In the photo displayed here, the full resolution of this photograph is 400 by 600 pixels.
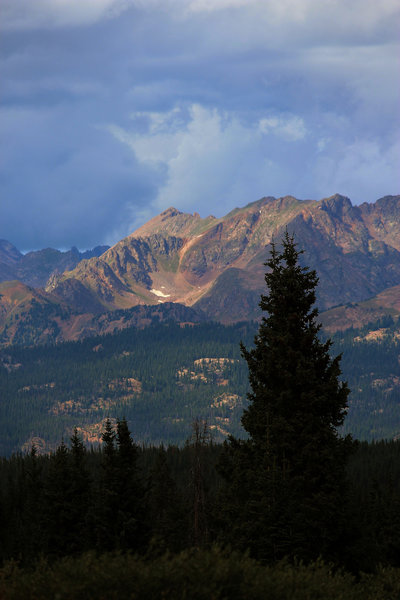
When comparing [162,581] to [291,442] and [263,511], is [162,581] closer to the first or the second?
[263,511]

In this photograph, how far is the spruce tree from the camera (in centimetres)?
3894

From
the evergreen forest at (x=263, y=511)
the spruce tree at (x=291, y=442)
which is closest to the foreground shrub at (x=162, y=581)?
the evergreen forest at (x=263, y=511)

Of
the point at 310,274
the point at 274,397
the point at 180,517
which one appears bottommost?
the point at 180,517

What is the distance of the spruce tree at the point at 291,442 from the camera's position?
38.9 meters

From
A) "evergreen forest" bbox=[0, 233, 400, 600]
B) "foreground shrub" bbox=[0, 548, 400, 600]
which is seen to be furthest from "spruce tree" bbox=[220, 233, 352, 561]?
"foreground shrub" bbox=[0, 548, 400, 600]

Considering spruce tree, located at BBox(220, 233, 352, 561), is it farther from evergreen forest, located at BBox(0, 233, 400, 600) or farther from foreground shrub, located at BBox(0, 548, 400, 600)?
foreground shrub, located at BBox(0, 548, 400, 600)

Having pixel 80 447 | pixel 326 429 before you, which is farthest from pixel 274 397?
pixel 80 447

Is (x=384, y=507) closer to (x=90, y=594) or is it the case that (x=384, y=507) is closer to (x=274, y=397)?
(x=274, y=397)

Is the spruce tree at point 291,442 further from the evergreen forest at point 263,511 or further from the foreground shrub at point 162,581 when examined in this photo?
the foreground shrub at point 162,581

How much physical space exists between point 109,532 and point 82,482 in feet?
34.5

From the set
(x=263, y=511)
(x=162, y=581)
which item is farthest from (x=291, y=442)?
(x=162, y=581)

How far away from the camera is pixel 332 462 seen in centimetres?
4103

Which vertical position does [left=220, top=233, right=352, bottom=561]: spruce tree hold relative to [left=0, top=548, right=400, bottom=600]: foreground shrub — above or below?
above

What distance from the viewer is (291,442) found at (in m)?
42.3
